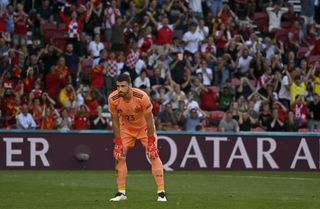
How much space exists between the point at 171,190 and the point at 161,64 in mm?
11769

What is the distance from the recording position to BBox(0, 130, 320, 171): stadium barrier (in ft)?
81.9

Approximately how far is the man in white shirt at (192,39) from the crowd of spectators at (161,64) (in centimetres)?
3

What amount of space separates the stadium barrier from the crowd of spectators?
1058 millimetres

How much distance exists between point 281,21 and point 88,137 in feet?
34.1

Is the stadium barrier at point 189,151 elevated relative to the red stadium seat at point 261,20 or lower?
lower

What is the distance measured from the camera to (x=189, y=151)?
25.5 m

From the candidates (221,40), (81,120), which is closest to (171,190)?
(81,120)

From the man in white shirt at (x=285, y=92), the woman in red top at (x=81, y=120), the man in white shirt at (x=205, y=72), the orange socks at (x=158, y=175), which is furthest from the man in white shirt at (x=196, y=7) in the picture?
the orange socks at (x=158, y=175)

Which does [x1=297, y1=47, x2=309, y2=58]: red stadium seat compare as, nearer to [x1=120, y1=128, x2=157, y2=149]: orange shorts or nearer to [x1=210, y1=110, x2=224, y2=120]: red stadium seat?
[x1=210, y1=110, x2=224, y2=120]: red stadium seat

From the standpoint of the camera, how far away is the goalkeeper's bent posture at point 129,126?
14900 mm

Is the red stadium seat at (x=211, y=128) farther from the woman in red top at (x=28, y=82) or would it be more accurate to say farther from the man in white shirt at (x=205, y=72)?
the woman in red top at (x=28, y=82)

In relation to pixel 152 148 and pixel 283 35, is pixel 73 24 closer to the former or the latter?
pixel 283 35

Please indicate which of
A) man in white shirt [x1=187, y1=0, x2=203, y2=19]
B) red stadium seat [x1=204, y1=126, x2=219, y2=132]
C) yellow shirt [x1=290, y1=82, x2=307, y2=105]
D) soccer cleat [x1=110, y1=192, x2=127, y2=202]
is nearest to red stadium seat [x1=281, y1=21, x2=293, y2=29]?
man in white shirt [x1=187, y1=0, x2=203, y2=19]

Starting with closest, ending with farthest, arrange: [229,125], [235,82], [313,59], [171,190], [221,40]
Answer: [171,190] → [229,125] → [235,82] → [221,40] → [313,59]
